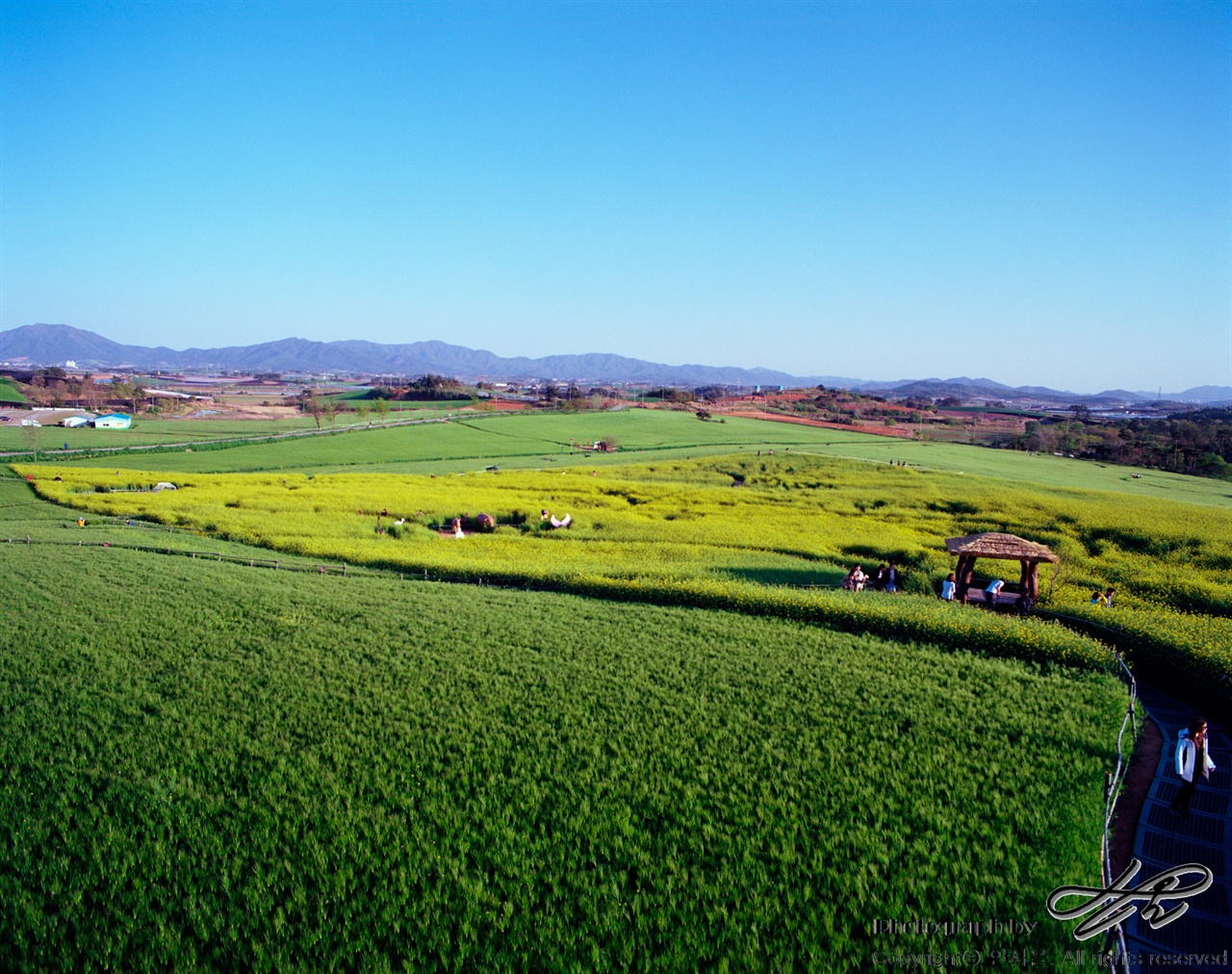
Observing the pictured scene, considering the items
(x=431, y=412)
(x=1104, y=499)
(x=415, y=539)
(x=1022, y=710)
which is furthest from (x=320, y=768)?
(x=431, y=412)

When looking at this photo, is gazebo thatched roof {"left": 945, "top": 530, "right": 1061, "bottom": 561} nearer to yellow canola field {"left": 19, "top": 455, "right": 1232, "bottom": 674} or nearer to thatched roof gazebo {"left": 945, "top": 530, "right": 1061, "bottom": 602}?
thatched roof gazebo {"left": 945, "top": 530, "right": 1061, "bottom": 602}

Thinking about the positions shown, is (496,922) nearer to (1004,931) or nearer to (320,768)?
(320,768)

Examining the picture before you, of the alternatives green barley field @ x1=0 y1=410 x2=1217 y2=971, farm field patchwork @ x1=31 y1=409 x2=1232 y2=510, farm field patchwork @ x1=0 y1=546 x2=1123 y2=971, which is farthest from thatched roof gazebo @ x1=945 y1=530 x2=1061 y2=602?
farm field patchwork @ x1=31 y1=409 x2=1232 y2=510

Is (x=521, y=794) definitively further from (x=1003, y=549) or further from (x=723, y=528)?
(x=723, y=528)

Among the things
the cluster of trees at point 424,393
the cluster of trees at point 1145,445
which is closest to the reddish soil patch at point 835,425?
the cluster of trees at point 1145,445

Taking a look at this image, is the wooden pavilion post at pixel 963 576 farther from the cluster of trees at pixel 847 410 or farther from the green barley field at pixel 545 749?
the cluster of trees at pixel 847 410

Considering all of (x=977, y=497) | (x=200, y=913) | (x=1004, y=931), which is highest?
(x=977, y=497)

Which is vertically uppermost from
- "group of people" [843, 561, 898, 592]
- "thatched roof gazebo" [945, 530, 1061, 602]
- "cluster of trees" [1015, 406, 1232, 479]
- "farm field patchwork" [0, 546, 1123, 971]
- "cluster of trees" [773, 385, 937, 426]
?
"cluster of trees" [773, 385, 937, 426]
